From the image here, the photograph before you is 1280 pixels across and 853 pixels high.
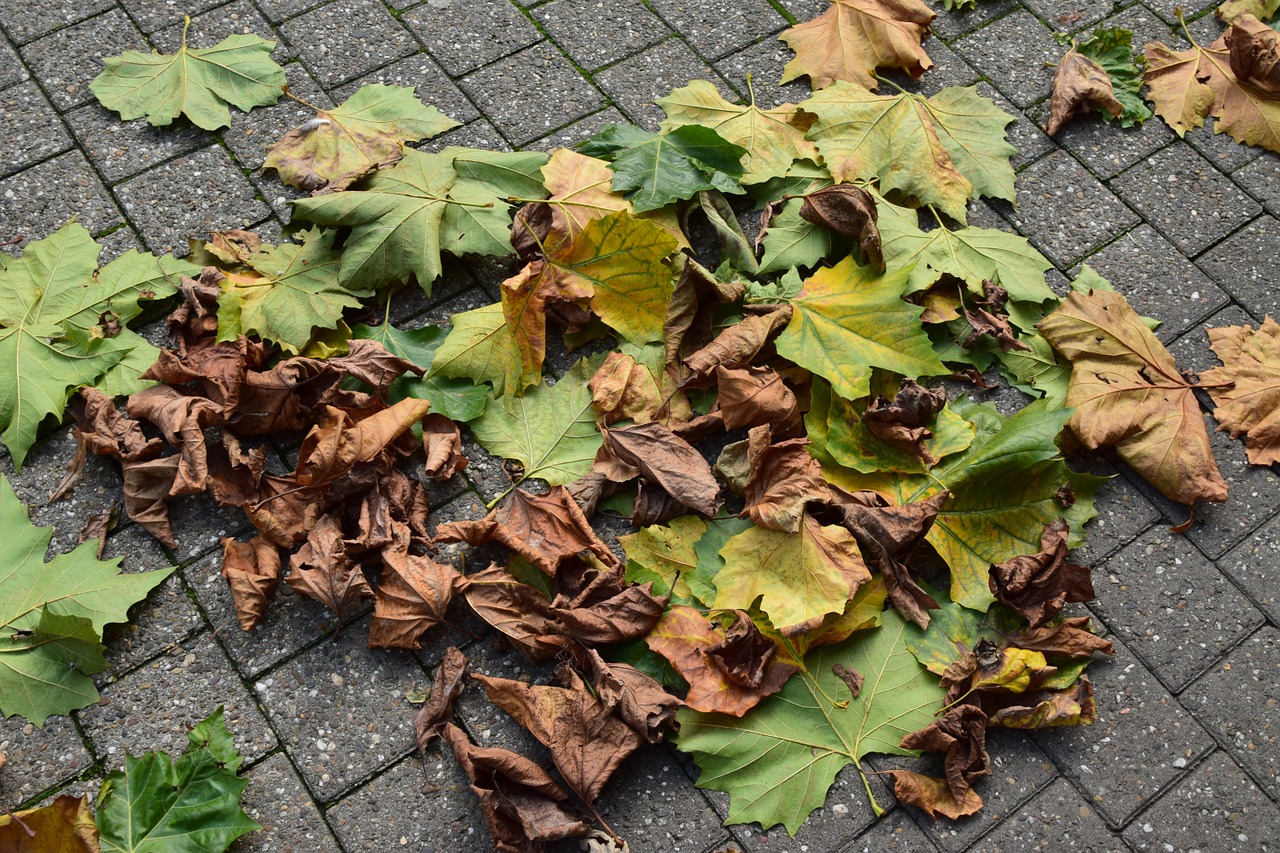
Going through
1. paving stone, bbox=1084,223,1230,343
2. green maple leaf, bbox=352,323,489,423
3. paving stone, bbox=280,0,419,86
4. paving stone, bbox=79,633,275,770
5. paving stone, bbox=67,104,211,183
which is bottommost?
paving stone, bbox=79,633,275,770

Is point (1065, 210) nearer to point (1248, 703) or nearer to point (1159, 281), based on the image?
point (1159, 281)

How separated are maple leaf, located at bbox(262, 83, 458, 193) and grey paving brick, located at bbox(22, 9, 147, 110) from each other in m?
0.74

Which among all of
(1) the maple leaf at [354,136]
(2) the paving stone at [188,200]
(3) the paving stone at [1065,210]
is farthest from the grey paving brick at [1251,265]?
(2) the paving stone at [188,200]

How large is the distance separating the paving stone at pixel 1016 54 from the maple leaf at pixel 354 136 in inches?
74.4

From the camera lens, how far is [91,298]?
309 centimetres

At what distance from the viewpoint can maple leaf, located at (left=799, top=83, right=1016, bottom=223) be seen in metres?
3.39

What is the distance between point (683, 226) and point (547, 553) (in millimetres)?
1149

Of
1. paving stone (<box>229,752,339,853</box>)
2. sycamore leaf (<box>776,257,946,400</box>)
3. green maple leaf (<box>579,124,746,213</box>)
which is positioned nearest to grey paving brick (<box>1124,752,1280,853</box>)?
sycamore leaf (<box>776,257,946,400</box>)

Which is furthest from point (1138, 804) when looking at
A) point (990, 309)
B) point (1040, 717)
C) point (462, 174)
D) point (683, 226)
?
point (462, 174)

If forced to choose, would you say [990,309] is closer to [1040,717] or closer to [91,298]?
[1040,717]

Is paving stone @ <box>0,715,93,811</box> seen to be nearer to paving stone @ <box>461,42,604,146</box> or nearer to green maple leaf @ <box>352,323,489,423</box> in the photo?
green maple leaf @ <box>352,323,489,423</box>

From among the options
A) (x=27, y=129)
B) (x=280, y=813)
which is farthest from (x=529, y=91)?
(x=280, y=813)

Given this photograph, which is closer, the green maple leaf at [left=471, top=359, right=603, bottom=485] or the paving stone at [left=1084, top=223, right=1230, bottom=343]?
the green maple leaf at [left=471, top=359, right=603, bottom=485]

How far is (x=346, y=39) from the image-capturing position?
149 inches
